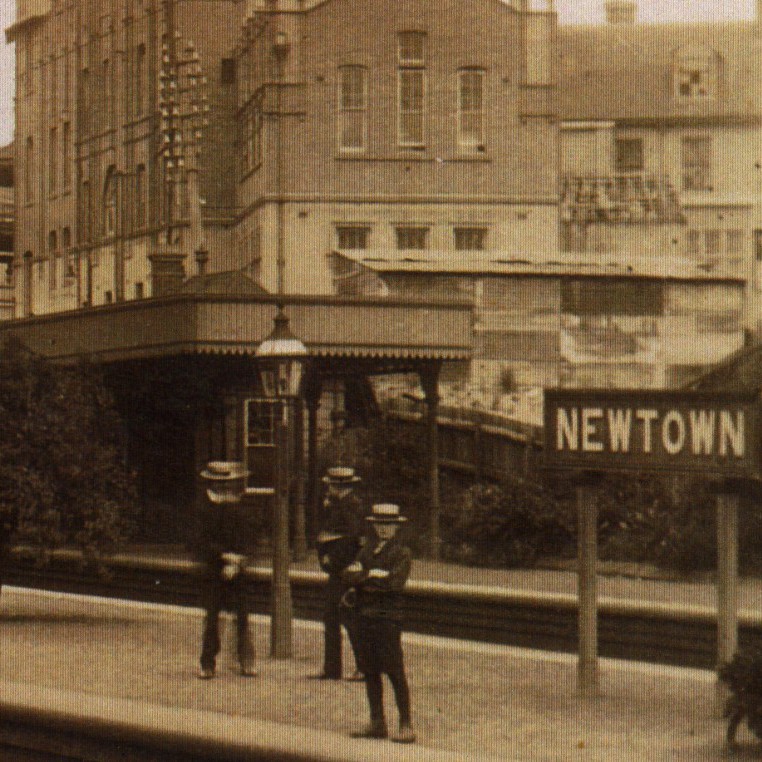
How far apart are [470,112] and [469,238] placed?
2646 millimetres

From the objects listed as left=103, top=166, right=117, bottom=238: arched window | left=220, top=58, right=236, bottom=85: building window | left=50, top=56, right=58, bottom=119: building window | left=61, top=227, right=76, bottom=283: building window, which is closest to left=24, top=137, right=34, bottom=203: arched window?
left=50, top=56, right=58, bottom=119: building window

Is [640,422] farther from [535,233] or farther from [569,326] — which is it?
[535,233]

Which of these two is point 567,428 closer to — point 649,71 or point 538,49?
point 538,49

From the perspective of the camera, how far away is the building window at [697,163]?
1916 inches

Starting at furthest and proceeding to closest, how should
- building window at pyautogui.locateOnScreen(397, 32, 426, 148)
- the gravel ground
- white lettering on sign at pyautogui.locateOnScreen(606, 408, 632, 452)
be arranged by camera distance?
building window at pyautogui.locateOnScreen(397, 32, 426, 148)
white lettering on sign at pyautogui.locateOnScreen(606, 408, 632, 452)
the gravel ground

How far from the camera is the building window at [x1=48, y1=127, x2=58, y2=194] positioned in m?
43.6

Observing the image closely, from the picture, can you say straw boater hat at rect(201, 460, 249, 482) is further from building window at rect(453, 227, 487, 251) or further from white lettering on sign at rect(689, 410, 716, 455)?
building window at rect(453, 227, 487, 251)

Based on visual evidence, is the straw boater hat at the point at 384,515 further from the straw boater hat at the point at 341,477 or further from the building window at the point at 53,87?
the building window at the point at 53,87

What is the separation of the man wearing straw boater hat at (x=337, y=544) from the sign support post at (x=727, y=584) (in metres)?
2.52

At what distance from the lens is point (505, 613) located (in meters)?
14.8

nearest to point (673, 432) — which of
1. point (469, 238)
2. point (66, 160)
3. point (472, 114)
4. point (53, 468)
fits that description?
point (53, 468)

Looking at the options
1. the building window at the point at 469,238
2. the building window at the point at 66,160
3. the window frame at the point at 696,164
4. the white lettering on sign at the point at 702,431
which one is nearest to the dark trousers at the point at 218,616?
the white lettering on sign at the point at 702,431

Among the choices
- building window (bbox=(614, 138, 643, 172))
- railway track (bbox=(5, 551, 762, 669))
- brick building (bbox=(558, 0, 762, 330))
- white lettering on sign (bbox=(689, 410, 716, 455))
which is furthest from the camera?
building window (bbox=(614, 138, 643, 172))

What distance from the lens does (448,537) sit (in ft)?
74.6
